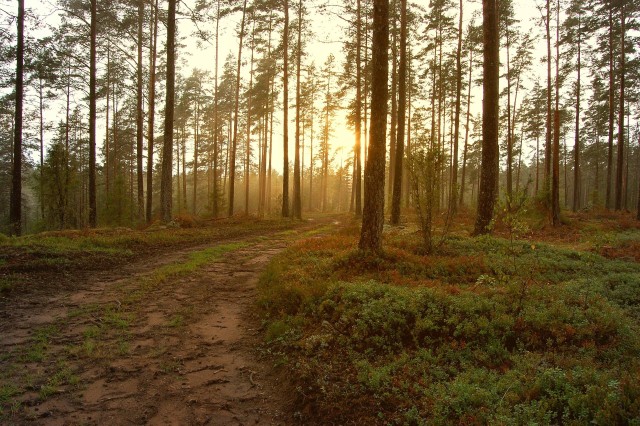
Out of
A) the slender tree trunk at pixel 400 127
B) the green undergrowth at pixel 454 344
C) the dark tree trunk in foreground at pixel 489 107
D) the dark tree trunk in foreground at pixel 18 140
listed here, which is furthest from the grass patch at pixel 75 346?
the dark tree trunk in foreground at pixel 18 140

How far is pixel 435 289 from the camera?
599cm

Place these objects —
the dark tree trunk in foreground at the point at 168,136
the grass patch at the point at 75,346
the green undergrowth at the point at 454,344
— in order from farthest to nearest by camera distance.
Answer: the dark tree trunk in foreground at the point at 168,136 < the grass patch at the point at 75,346 < the green undergrowth at the point at 454,344

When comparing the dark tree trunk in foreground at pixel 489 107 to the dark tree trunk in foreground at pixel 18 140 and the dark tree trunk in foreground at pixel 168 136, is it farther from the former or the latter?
the dark tree trunk in foreground at pixel 18 140

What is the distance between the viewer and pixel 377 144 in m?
8.30

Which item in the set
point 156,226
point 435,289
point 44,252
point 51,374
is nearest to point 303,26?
point 156,226

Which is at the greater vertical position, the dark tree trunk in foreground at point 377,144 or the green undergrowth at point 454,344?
the dark tree trunk in foreground at point 377,144

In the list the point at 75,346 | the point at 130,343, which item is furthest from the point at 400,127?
the point at 75,346

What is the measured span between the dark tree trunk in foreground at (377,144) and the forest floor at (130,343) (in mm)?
3163

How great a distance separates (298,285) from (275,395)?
278 centimetres

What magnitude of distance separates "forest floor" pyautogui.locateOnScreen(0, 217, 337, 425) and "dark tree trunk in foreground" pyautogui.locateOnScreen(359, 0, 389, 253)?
3.16 meters

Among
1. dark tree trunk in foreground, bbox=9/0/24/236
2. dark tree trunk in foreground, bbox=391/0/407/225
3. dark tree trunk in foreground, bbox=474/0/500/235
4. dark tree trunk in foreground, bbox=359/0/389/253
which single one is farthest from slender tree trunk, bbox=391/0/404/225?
dark tree trunk in foreground, bbox=9/0/24/236

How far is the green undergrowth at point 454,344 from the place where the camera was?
3320 millimetres

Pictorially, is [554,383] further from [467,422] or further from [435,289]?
[435,289]

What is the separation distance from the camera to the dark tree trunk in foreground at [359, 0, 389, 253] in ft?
26.7
